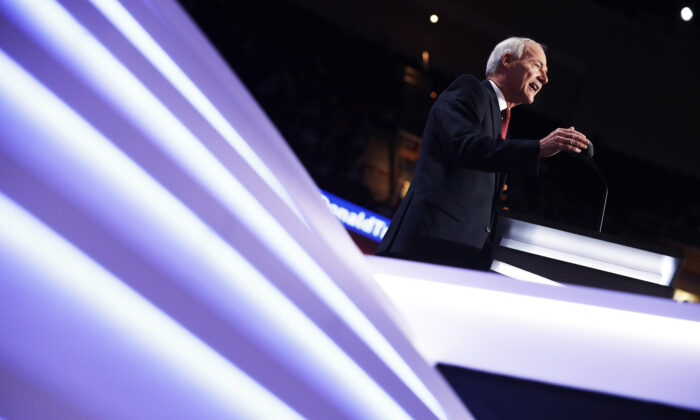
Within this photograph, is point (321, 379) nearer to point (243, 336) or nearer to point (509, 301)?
point (243, 336)

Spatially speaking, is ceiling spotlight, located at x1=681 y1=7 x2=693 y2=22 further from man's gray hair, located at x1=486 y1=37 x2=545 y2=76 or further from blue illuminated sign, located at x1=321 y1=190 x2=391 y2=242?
man's gray hair, located at x1=486 y1=37 x2=545 y2=76

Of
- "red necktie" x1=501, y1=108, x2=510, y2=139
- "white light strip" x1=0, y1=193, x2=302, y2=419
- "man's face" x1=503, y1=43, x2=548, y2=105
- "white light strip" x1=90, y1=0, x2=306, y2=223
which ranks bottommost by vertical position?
"white light strip" x1=0, y1=193, x2=302, y2=419

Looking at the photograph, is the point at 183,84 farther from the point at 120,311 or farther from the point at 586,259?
the point at 586,259

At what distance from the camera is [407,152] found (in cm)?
641

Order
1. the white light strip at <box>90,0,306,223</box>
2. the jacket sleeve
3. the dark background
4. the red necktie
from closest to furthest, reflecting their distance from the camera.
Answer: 1. the white light strip at <box>90,0,306,223</box>
2. the jacket sleeve
3. the red necktie
4. the dark background

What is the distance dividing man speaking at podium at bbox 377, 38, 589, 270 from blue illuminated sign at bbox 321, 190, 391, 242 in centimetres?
186

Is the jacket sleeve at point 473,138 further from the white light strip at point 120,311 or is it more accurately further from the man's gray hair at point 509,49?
the white light strip at point 120,311

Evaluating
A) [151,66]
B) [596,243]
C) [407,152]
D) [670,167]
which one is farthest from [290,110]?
[151,66]

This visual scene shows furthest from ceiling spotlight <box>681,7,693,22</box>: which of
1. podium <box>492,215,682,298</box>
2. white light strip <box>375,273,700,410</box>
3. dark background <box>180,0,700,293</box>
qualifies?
white light strip <box>375,273,700,410</box>

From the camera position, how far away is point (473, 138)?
1.03 meters

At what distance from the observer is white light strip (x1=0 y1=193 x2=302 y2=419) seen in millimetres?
172

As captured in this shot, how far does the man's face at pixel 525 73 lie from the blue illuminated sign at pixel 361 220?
1.81 m

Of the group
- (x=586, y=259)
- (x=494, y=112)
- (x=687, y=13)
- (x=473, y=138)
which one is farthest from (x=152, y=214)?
(x=687, y=13)

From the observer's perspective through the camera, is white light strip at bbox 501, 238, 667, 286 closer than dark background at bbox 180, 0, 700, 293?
Yes
